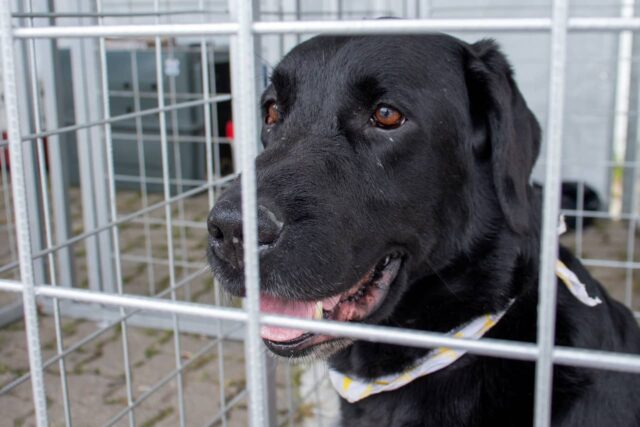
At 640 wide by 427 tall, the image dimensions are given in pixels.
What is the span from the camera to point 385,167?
1418 mm

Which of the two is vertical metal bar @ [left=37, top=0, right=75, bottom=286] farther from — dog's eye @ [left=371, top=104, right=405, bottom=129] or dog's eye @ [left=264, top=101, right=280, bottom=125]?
dog's eye @ [left=371, top=104, right=405, bottom=129]

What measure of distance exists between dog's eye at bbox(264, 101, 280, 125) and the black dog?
77 millimetres

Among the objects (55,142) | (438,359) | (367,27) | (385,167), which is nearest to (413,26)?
(367,27)

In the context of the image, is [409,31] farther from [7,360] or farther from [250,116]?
[7,360]

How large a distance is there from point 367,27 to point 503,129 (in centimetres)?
81

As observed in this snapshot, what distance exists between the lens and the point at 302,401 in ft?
8.01

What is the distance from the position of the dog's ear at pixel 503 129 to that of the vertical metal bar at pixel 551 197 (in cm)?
79

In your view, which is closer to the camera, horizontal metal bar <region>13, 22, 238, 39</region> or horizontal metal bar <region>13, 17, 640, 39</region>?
horizontal metal bar <region>13, 17, 640, 39</region>

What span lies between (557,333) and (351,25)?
956 millimetres

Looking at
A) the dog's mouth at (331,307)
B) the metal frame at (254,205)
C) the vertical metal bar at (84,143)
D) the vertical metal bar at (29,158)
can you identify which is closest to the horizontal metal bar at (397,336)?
the metal frame at (254,205)

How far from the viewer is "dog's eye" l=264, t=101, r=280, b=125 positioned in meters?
1.66

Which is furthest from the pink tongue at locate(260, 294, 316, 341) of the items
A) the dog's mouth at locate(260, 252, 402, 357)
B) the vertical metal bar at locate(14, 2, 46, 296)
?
the vertical metal bar at locate(14, 2, 46, 296)

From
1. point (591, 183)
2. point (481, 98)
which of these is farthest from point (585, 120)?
point (481, 98)

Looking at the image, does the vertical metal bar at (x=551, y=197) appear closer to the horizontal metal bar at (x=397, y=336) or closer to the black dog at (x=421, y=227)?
the horizontal metal bar at (x=397, y=336)
